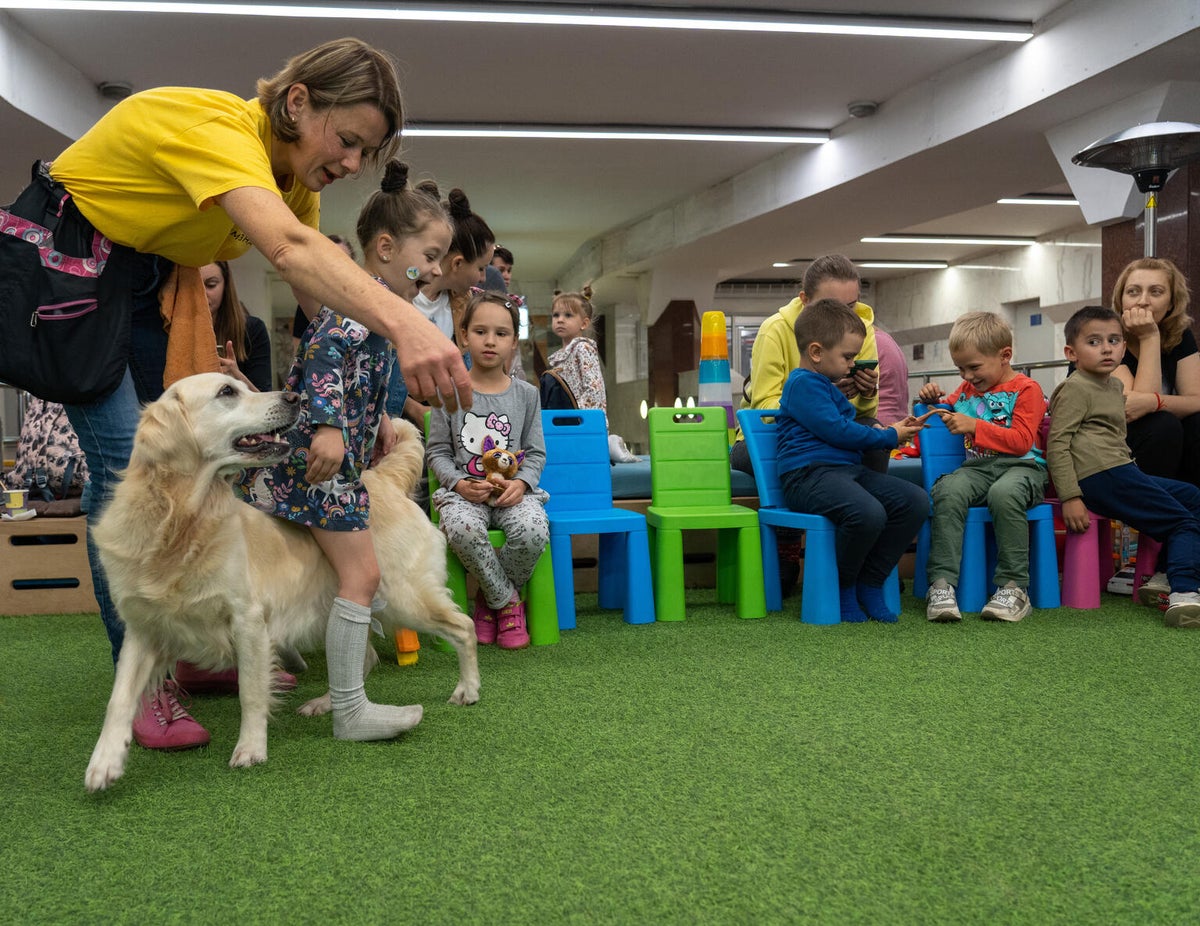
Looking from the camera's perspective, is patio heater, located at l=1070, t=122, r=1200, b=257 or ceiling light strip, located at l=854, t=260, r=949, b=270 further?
ceiling light strip, located at l=854, t=260, r=949, b=270

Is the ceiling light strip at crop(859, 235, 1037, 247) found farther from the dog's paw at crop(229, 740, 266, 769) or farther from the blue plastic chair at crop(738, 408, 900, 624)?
the dog's paw at crop(229, 740, 266, 769)

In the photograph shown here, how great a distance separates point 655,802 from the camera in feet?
5.47

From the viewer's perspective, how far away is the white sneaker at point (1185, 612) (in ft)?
10.0

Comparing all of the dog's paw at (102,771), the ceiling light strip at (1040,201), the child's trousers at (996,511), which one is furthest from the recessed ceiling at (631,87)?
the dog's paw at (102,771)

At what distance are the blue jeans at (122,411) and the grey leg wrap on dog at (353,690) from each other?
17.4 inches

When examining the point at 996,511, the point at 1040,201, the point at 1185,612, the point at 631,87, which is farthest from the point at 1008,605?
the point at 1040,201

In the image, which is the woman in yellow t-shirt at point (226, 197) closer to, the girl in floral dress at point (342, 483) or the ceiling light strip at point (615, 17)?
the girl in floral dress at point (342, 483)

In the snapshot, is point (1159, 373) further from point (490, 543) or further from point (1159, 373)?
point (490, 543)

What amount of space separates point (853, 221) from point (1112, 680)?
882cm

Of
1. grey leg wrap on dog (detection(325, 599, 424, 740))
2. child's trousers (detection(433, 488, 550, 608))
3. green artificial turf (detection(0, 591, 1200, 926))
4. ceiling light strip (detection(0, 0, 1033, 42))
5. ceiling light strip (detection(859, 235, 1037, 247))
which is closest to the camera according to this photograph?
green artificial turf (detection(0, 591, 1200, 926))

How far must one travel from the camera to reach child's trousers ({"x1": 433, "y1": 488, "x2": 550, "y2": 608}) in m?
2.97

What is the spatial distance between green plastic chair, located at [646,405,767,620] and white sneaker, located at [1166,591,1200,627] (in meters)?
1.26

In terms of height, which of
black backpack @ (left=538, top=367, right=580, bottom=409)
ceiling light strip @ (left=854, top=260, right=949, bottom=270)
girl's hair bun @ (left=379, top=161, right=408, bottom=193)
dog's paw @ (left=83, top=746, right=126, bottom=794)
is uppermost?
ceiling light strip @ (left=854, top=260, right=949, bottom=270)

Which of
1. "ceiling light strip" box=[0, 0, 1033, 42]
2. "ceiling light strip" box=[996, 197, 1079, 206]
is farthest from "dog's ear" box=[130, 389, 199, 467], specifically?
"ceiling light strip" box=[996, 197, 1079, 206]
